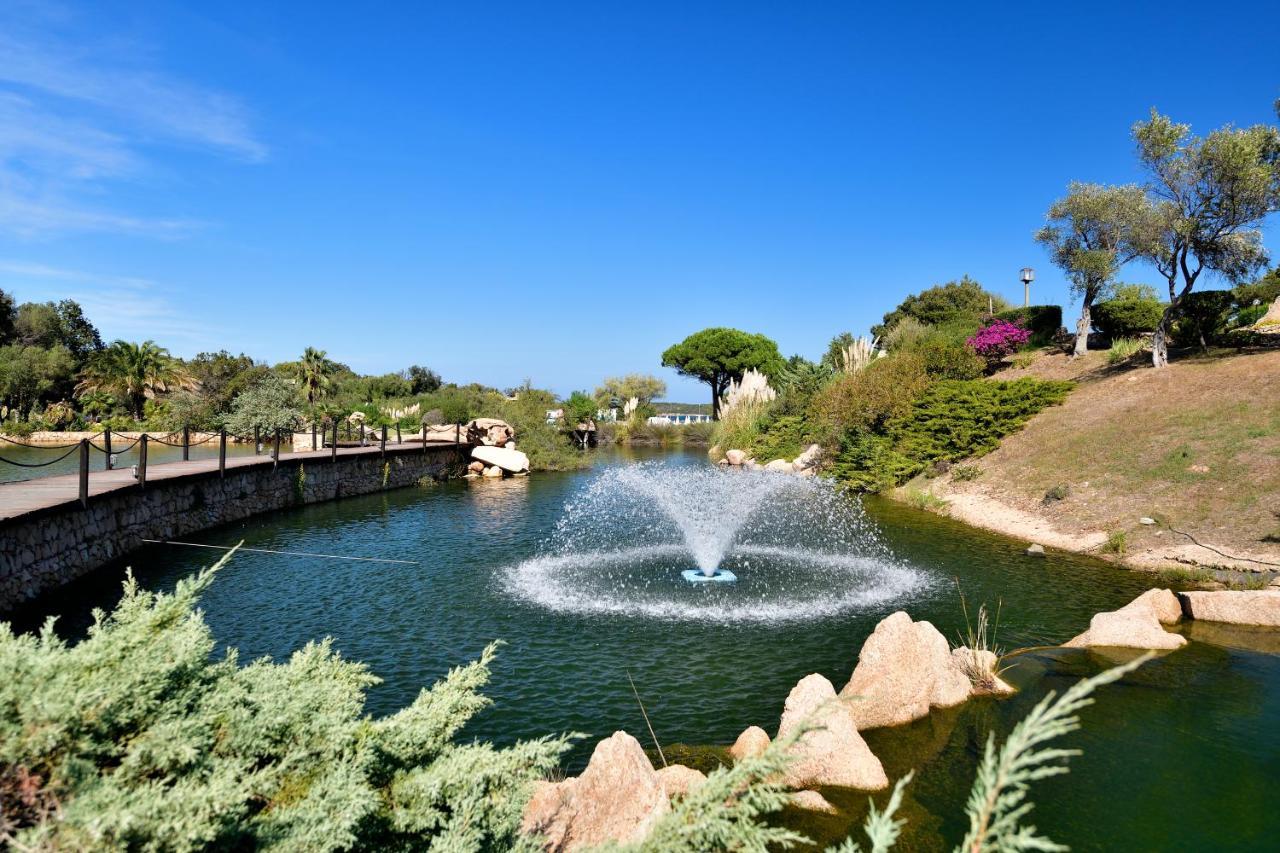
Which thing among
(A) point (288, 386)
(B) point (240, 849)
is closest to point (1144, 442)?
(B) point (240, 849)

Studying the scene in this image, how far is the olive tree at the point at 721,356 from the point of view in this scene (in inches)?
2422

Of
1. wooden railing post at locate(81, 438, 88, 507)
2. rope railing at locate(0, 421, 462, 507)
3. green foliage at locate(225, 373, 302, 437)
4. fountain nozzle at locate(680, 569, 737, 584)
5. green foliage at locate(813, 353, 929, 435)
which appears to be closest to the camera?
wooden railing post at locate(81, 438, 88, 507)

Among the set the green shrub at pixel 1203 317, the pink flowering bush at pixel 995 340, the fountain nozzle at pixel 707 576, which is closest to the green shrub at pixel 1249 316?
the green shrub at pixel 1203 317

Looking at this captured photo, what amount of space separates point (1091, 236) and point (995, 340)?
6030 mm

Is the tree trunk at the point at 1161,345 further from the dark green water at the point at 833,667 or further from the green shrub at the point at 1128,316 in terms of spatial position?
the dark green water at the point at 833,667

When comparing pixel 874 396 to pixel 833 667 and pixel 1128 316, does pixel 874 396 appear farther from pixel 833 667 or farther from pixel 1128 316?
pixel 833 667

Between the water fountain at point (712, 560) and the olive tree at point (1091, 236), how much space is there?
15.5 m

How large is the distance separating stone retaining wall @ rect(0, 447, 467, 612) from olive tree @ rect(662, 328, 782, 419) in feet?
121

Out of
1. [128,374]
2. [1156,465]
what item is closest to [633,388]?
[128,374]

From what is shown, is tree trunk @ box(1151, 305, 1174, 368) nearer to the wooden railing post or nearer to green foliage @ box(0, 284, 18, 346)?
the wooden railing post

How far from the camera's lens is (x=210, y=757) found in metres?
2.72

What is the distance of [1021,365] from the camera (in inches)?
1299

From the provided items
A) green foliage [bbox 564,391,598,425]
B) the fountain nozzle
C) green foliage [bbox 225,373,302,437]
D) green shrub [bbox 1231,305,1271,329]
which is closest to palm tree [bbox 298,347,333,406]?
green foliage [bbox 225,373,302,437]

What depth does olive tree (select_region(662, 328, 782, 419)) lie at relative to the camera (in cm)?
6153
